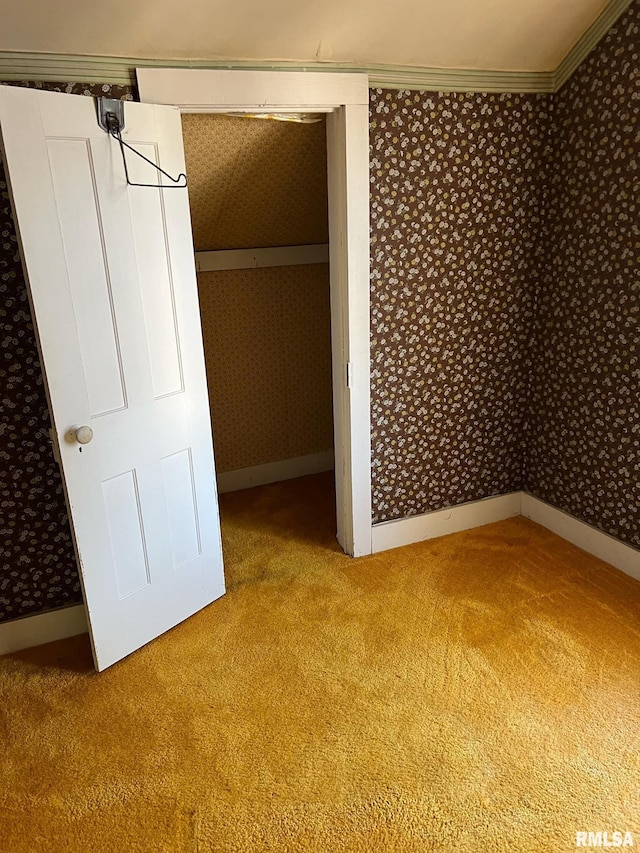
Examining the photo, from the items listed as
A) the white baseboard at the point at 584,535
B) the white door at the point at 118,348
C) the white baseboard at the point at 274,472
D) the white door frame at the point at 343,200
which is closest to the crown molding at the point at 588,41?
the white door frame at the point at 343,200

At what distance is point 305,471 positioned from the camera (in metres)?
4.14

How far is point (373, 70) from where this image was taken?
2506mm

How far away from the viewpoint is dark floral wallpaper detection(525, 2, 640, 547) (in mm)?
2537

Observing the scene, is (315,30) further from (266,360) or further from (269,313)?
(266,360)

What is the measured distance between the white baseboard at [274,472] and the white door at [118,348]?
1.22m

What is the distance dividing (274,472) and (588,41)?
277 cm

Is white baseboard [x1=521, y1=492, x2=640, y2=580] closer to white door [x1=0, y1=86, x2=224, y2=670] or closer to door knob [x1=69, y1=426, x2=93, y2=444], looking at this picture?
white door [x1=0, y1=86, x2=224, y2=670]

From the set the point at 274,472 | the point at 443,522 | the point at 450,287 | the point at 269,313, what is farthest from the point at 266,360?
the point at 443,522

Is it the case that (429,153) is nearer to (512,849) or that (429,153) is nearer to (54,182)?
(54,182)

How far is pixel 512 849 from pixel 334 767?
1.77ft

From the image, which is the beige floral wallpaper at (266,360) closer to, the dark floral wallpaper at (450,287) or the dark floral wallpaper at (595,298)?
the dark floral wallpaper at (450,287)

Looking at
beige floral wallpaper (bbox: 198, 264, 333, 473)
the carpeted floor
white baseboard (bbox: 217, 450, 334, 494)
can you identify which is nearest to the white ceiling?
beige floral wallpaper (bbox: 198, 264, 333, 473)

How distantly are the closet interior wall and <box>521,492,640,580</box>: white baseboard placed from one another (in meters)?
1.42

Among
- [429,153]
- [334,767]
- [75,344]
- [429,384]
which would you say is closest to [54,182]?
[75,344]
